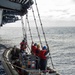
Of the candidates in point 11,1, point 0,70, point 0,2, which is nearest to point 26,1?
point 11,1

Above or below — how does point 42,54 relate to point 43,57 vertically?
above

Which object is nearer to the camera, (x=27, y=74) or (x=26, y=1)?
(x=27, y=74)

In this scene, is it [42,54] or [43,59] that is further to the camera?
[43,59]

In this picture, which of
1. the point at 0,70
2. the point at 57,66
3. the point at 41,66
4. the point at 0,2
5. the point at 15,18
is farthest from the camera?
the point at 15,18

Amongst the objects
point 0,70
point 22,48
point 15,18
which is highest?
point 15,18

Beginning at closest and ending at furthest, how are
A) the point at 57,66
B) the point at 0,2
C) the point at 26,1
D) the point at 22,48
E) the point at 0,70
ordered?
the point at 0,70 → the point at 22,48 → the point at 0,2 → the point at 57,66 → the point at 26,1

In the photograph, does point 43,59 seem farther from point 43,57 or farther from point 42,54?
point 42,54

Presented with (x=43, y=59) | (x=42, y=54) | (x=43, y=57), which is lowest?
(x=43, y=59)

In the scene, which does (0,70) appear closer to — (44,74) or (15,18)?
(44,74)

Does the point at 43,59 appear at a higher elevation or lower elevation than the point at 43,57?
lower

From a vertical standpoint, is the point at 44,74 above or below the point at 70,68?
above

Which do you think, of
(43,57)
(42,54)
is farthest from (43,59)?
(42,54)

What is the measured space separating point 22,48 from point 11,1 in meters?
9.92

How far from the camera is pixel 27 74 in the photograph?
1559cm
